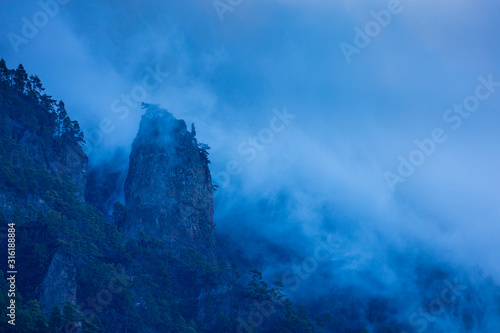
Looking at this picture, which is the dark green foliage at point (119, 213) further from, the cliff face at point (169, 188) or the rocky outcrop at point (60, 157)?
the rocky outcrop at point (60, 157)

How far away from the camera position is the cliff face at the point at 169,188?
398 ft

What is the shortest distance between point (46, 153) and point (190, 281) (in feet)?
147

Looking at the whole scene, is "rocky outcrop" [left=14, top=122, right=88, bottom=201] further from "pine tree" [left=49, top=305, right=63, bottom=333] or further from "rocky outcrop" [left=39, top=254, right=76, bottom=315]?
"pine tree" [left=49, top=305, right=63, bottom=333]

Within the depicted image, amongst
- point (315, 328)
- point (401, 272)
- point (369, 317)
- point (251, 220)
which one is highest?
point (251, 220)

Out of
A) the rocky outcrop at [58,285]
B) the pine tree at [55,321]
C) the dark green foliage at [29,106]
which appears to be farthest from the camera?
the dark green foliage at [29,106]

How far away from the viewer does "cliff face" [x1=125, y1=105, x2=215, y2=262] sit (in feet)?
398

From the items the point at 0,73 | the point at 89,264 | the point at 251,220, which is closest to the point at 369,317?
the point at 251,220

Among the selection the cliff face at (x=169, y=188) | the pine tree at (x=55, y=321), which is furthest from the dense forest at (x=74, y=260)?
the cliff face at (x=169, y=188)

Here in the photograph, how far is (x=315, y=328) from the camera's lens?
118500 millimetres

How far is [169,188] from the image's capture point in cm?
12688

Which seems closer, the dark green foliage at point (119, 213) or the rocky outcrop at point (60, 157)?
the rocky outcrop at point (60, 157)

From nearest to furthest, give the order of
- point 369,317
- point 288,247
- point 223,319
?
point 223,319, point 369,317, point 288,247

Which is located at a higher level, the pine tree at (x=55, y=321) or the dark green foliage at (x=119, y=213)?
the dark green foliage at (x=119, y=213)

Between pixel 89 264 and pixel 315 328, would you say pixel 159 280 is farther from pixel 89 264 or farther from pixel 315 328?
pixel 315 328
